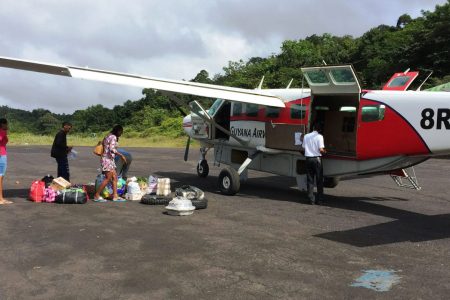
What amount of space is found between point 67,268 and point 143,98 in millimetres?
61762

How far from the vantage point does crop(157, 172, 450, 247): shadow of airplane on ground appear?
7070 millimetres

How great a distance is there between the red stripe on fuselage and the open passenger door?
1.58 ft

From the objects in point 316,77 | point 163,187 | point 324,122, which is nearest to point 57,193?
point 163,187

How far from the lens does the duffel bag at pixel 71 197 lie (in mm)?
9430

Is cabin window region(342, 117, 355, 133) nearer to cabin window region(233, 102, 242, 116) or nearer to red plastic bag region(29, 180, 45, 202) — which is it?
cabin window region(233, 102, 242, 116)

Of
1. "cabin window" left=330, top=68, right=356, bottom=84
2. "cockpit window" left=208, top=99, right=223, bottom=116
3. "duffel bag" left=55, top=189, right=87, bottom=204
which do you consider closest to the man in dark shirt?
"duffel bag" left=55, top=189, right=87, bottom=204

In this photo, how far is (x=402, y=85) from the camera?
10047 mm

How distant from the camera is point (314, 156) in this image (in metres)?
9.84

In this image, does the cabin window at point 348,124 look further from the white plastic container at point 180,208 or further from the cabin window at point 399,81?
the white plastic container at point 180,208

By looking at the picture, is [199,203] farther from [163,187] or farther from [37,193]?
[37,193]

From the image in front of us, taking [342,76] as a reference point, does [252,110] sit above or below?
below

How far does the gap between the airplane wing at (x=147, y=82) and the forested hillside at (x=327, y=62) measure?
19199 mm

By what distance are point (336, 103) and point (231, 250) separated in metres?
6.21

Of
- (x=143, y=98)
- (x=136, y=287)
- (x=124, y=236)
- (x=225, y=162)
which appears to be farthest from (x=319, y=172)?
(x=143, y=98)
